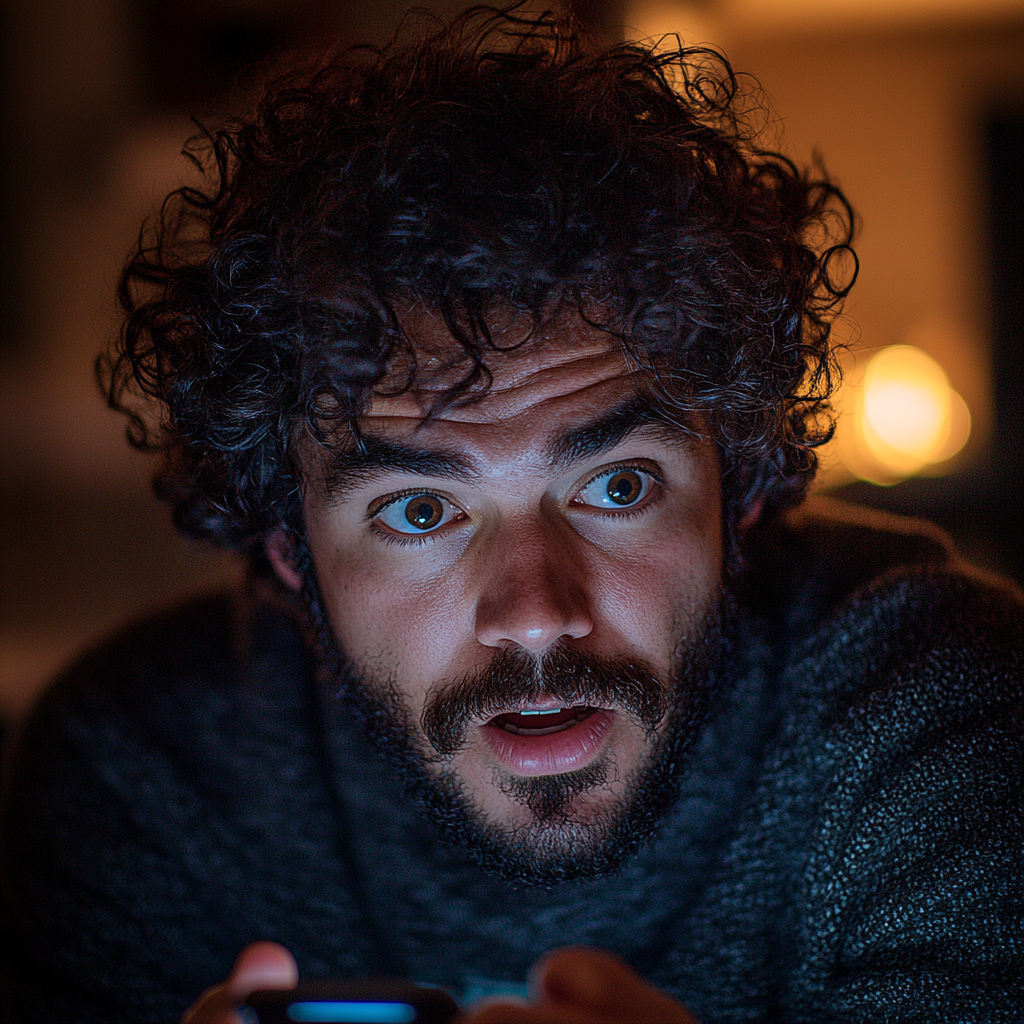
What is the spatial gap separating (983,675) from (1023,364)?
235 cm

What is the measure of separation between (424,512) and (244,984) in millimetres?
443

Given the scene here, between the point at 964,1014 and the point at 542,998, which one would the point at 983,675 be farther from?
the point at 542,998

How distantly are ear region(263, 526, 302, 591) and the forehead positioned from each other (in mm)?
257

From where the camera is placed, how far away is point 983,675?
872 millimetres

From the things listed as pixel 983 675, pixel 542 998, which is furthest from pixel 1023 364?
pixel 542 998

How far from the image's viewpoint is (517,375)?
31.8 inches

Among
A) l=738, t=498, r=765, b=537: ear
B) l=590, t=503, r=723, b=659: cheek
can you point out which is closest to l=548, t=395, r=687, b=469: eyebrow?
l=590, t=503, r=723, b=659: cheek

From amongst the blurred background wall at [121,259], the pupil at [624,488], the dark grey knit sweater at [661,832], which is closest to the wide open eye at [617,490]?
the pupil at [624,488]

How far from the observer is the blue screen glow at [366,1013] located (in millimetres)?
637

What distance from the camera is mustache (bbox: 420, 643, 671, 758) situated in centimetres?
79

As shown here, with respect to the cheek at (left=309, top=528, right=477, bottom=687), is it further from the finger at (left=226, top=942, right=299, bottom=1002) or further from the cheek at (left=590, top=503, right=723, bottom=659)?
the finger at (left=226, top=942, right=299, bottom=1002)

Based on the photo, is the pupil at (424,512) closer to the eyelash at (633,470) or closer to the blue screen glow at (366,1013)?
the eyelash at (633,470)

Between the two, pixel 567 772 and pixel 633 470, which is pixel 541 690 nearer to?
pixel 567 772

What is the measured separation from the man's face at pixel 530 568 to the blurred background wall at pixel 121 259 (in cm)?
113
